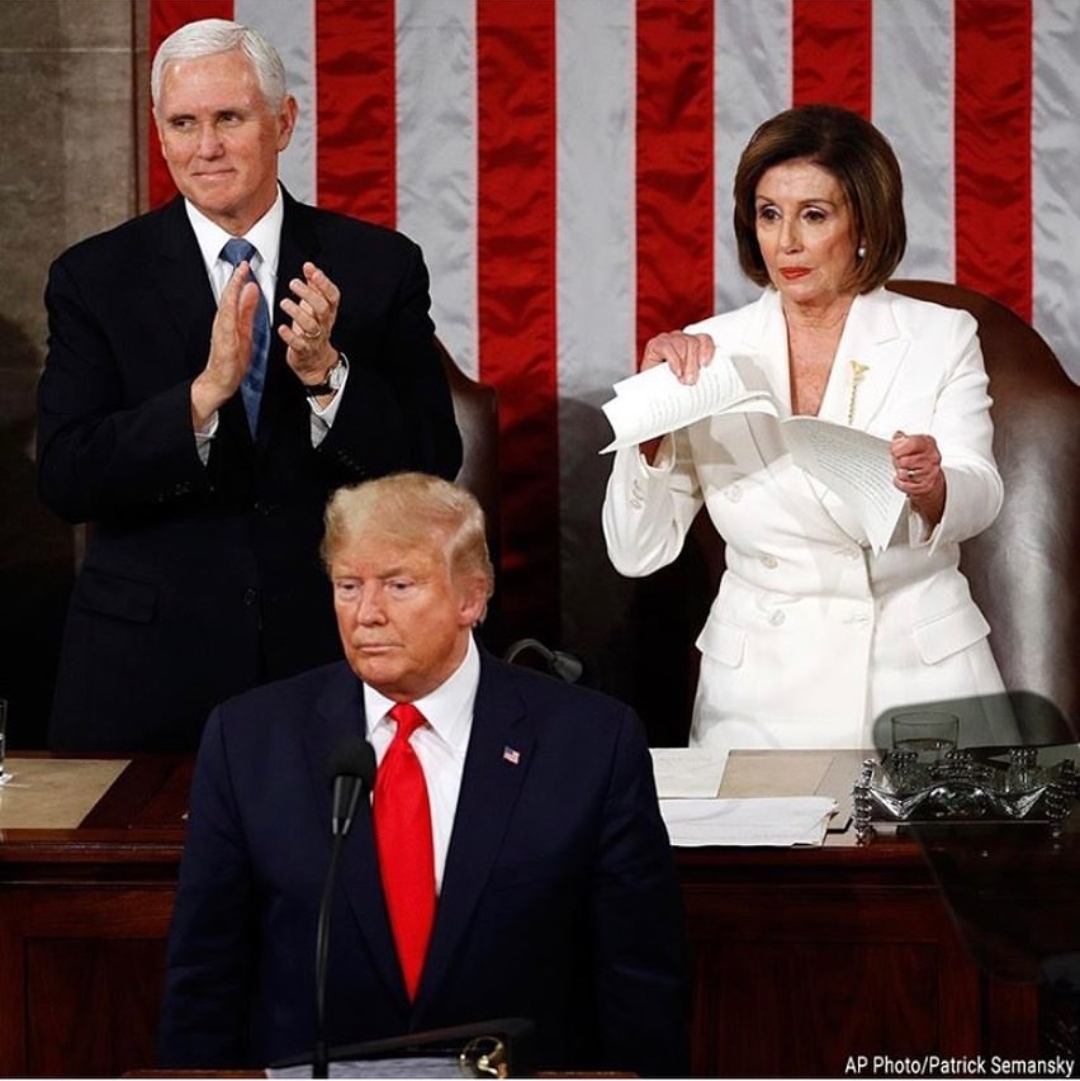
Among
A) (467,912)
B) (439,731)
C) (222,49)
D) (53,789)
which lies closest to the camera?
(467,912)

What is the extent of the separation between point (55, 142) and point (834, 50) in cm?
171

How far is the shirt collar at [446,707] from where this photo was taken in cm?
294

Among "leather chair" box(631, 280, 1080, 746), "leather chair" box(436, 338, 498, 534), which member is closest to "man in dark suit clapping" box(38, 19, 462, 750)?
"leather chair" box(436, 338, 498, 534)

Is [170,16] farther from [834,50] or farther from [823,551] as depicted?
[823,551]

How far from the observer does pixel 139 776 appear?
3590mm

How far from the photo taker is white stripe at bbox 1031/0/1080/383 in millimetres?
5000

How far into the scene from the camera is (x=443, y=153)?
511cm

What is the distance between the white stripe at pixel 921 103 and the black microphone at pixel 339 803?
2.92 m

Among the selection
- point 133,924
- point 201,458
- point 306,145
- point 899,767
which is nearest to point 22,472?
point 306,145

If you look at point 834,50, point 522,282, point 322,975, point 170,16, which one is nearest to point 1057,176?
point 834,50

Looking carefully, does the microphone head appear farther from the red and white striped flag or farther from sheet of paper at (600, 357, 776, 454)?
the red and white striped flag

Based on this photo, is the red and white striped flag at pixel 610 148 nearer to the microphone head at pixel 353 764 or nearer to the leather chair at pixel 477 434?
the leather chair at pixel 477 434

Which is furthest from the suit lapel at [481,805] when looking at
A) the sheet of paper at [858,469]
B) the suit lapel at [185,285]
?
the suit lapel at [185,285]

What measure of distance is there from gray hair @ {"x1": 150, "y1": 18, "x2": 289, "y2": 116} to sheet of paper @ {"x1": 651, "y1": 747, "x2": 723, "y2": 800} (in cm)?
119
